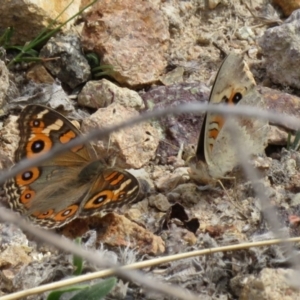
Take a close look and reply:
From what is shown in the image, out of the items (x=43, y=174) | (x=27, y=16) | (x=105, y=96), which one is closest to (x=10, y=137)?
(x=43, y=174)

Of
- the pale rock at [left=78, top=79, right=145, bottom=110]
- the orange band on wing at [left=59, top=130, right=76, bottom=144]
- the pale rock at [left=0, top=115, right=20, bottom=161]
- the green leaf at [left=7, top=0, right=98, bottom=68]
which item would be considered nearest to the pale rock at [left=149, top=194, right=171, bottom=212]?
the orange band on wing at [left=59, top=130, right=76, bottom=144]

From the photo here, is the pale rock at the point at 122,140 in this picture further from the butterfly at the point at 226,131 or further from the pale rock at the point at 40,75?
the pale rock at the point at 40,75

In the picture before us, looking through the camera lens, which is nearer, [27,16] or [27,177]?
[27,177]

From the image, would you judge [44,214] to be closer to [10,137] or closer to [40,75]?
[10,137]

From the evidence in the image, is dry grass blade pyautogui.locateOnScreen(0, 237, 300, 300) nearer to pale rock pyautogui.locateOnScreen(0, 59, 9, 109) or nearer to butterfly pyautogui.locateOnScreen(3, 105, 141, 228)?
butterfly pyautogui.locateOnScreen(3, 105, 141, 228)

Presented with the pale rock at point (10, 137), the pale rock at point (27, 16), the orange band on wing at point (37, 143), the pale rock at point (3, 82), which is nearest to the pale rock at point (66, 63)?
the pale rock at point (27, 16)
